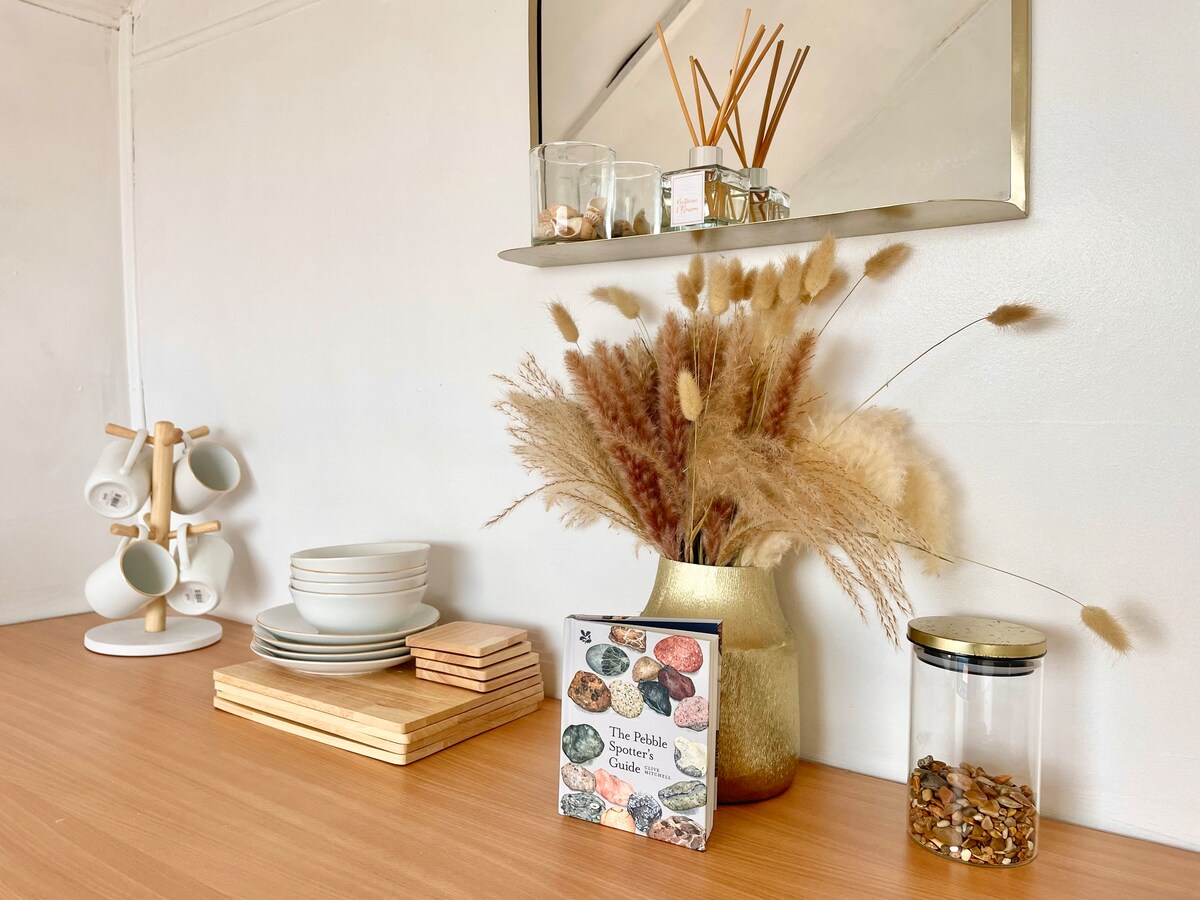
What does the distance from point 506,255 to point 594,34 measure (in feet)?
0.97

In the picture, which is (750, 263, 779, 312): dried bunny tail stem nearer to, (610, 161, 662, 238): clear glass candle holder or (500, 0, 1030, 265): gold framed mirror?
(500, 0, 1030, 265): gold framed mirror

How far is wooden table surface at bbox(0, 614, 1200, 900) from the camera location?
721 millimetres

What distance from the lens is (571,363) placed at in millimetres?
917

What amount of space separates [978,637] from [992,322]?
29 centimetres

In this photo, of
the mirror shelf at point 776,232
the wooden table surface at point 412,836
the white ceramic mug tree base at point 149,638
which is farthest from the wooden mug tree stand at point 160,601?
the mirror shelf at point 776,232

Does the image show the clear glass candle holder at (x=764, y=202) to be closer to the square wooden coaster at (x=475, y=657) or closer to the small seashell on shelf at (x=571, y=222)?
the small seashell on shelf at (x=571, y=222)

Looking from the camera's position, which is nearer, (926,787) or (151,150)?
(926,787)

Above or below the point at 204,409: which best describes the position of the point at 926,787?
below

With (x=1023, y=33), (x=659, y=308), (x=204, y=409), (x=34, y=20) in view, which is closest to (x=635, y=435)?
(x=659, y=308)

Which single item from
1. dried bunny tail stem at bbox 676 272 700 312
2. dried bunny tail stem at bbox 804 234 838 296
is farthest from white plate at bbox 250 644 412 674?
dried bunny tail stem at bbox 804 234 838 296

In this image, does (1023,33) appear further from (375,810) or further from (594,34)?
(375,810)

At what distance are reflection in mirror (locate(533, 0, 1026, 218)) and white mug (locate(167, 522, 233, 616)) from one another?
36.8 inches

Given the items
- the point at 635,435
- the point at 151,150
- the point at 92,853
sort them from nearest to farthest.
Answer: the point at 92,853
the point at 635,435
the point at 151,150

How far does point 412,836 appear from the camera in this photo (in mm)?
805
